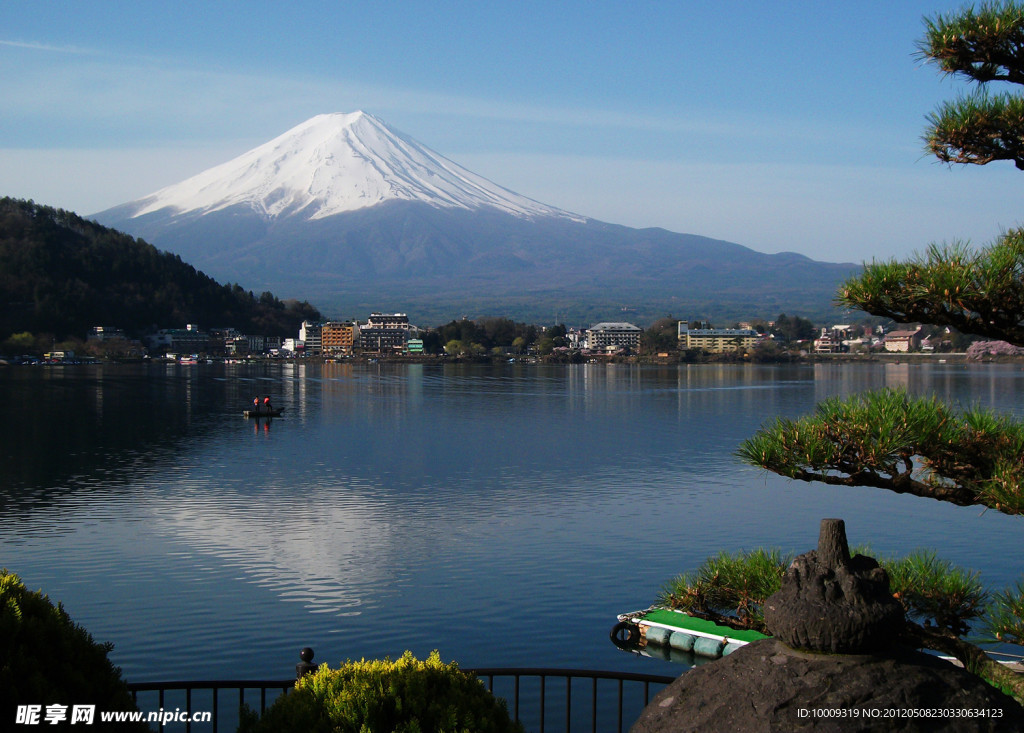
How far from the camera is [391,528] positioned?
1750 cm

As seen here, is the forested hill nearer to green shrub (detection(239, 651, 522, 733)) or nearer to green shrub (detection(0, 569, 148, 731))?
green shrub (detection(0, 569, 148, 731))

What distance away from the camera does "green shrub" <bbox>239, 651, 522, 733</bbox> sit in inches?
115

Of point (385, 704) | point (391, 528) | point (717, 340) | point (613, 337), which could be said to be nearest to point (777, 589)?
point (385, 704)

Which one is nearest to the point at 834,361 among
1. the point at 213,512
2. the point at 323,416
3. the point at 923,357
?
the point at 923,357

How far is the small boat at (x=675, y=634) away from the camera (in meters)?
10.1

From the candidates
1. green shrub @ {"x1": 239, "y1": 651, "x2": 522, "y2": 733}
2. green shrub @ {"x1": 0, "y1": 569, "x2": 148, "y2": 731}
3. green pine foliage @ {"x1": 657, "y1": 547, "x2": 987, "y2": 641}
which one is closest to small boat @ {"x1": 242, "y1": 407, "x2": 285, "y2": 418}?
green pine foliage @ {"x1": 657, "y1": 547, "x2": 987, "y2": 641}

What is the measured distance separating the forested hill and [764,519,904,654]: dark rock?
9914 centimetres

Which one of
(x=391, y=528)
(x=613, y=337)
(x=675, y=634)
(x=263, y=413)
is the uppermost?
(x=613, y=337)

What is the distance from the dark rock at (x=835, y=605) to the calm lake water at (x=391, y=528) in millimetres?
2316

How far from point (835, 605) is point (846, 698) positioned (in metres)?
0.22

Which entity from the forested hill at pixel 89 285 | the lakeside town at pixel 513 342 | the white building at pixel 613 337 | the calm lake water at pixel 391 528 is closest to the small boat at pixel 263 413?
the calm lake water at pixel 391 528

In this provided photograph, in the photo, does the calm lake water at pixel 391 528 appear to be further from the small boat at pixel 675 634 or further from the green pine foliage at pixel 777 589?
the green pine foliage at pixel 777 589

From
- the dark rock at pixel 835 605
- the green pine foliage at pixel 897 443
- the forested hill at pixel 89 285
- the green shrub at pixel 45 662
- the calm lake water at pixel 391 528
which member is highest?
the forested hill at pixel 89 285

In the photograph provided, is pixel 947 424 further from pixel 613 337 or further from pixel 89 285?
pixel 613 337
